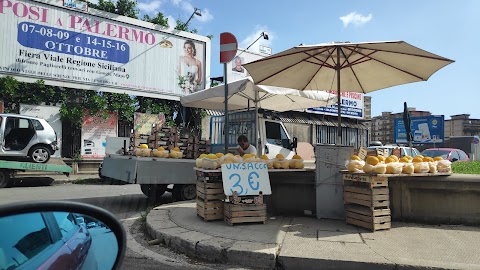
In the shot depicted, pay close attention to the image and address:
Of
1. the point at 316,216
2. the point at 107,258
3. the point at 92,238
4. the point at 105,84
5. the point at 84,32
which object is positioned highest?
the point at 84,32

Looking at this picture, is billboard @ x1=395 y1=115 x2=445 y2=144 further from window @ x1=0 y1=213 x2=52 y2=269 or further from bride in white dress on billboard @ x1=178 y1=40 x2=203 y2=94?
window @ x1=0 y1=213 x2=52 y2=269

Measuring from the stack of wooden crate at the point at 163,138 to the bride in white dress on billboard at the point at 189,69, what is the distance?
469 inches

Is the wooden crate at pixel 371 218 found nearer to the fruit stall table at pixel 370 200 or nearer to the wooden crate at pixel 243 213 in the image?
the fruit stall table at pixel 370 200

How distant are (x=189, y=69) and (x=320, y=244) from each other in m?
18.1

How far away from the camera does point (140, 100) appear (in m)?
19.9

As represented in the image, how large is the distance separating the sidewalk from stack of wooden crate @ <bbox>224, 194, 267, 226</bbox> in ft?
0.37

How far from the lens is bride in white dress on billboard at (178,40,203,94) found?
2117 cm

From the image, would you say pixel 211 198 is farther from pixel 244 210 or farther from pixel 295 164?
pixel 295 164

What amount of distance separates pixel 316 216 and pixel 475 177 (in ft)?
8.68

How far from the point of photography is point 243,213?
5723 mm

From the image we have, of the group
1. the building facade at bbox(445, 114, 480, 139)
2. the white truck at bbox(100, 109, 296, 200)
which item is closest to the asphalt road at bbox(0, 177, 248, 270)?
the white truck at bbox(100, 109, 296, 200)

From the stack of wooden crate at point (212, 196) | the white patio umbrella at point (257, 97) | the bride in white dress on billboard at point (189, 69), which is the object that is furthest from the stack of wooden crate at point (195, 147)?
the bride in white dress on billboard at point (189, 69)

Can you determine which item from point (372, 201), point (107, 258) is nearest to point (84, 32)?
point (372, 201)

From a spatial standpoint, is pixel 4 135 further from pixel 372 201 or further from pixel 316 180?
pixel 372 201
